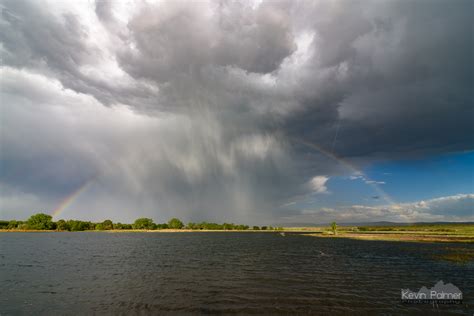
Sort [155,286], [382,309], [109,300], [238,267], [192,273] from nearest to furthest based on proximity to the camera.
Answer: [382,309]
[109,300]
[155,286]
[192,273]
[238,267]

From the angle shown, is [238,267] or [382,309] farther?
[238,267]

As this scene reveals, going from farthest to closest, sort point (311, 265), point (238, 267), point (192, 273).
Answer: point (311, 265), point (238, 267), point (192, 273)

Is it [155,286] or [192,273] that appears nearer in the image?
[155,286]

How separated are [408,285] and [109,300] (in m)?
40.7

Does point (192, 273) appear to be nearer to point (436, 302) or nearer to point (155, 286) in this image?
point (155, 286)

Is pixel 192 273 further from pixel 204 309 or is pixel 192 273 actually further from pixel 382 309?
pixel 382 309

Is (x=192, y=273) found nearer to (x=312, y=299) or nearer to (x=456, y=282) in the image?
(x=312, y=299)

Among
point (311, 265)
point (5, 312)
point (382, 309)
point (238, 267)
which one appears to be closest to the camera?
point (5, 312)

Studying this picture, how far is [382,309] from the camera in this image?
1069 inches

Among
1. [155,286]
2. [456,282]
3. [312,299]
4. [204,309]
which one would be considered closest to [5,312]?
[155,286]

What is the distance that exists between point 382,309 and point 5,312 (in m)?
38.1

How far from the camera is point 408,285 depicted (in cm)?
3775

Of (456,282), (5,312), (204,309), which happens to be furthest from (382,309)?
(5,312)

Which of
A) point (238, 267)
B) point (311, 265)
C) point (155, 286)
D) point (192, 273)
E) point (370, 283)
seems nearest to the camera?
point (155, 286)
